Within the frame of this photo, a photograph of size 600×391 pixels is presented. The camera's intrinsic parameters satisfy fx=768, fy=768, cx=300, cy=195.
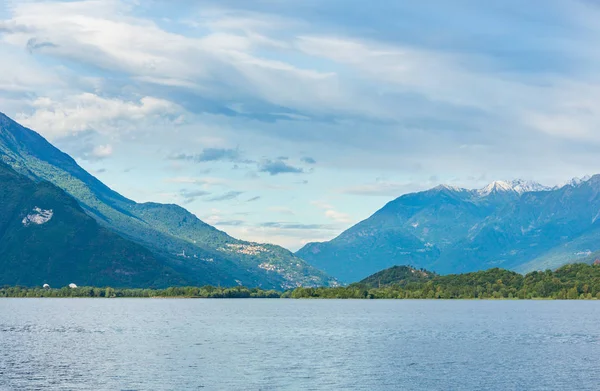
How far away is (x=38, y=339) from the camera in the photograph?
16488 cm

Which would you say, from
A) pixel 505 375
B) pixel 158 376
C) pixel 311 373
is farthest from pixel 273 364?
pixel 505 375

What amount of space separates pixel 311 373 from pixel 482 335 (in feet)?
263

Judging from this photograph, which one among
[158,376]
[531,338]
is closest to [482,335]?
[531,338]

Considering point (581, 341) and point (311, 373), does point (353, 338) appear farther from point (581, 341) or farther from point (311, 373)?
point (311, 373)

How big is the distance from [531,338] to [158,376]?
95978 mm

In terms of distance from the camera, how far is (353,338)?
17025 cm

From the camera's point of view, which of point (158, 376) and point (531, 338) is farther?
point (531, 338)

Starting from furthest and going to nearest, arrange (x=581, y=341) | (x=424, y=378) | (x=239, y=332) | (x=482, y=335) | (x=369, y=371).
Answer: (x=239, y=332) < (x=482, y=335) < (x=581, y=341) < (x=369, y=371) < (x=424, y=378)

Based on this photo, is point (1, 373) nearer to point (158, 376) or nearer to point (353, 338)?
point (158, 376)

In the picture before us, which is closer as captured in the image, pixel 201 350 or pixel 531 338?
pixel 201 350

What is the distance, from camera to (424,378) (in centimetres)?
10662

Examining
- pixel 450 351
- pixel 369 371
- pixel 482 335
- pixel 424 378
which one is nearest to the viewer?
pixel 424 378

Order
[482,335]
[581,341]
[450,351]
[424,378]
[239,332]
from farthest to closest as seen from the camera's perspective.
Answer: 1. [239,332]
2. [482,335]
3. [581,341]
4. [450,351]
5. [424,378]

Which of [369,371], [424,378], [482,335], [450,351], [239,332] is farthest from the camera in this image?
[239,332]
